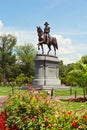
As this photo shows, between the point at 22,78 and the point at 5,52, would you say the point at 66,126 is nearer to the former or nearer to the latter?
the point at 22,78

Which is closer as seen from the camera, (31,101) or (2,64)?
(31,101)

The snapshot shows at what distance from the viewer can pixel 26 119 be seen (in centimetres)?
1257

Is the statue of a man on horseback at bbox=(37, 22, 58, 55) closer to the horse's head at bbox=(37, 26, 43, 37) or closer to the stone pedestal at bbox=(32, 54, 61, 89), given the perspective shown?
the horse's head at bbox=(37, 26, 43, 37)

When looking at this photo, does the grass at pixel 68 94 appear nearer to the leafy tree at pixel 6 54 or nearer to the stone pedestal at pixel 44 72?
the stone pedestal at pixel 44 72

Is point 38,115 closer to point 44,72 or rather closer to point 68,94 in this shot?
point 68,94

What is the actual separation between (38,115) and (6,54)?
9095cm

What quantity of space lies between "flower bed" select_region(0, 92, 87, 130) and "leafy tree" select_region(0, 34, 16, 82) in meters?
85.7

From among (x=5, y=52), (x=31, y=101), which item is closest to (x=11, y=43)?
(x=5, y=52)

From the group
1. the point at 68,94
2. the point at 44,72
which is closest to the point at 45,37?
the point at 44,72

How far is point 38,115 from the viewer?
12.5 m

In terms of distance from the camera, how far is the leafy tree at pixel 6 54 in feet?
336

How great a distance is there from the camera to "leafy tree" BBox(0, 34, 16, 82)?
10231 cm

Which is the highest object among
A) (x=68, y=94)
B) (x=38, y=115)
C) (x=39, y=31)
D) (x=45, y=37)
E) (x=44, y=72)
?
(x=39, y=31)

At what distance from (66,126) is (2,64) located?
311 feet
